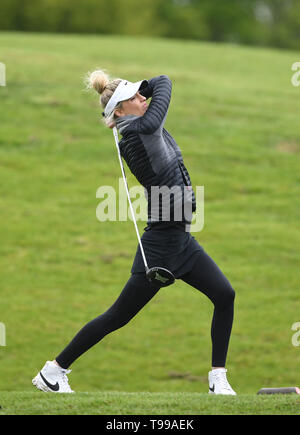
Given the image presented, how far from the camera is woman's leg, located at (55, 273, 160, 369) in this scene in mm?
5730

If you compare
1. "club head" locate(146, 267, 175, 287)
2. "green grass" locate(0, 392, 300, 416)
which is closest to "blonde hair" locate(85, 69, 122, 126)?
"club head" locate(146, 267, 175, 287)

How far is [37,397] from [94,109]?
51.1 feet

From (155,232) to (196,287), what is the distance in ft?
1.70

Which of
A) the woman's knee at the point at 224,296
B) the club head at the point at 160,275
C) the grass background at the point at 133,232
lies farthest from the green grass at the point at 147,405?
the grass background at the point at 133,232

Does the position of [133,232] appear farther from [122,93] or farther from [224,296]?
[122,93]

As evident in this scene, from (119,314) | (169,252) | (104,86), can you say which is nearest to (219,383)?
(119,314)

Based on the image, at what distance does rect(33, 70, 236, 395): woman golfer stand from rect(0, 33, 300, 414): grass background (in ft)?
14.1

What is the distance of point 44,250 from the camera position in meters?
13.6

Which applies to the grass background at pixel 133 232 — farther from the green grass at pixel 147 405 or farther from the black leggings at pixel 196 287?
the green grass at pixel 147 405

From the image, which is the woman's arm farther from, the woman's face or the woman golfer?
the woman's face

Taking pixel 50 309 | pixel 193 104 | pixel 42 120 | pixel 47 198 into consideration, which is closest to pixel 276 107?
pixel 193 104

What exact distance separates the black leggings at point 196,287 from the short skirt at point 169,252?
0.19 ft

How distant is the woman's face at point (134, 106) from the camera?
5666 mm

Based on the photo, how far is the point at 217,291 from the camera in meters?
5.74
